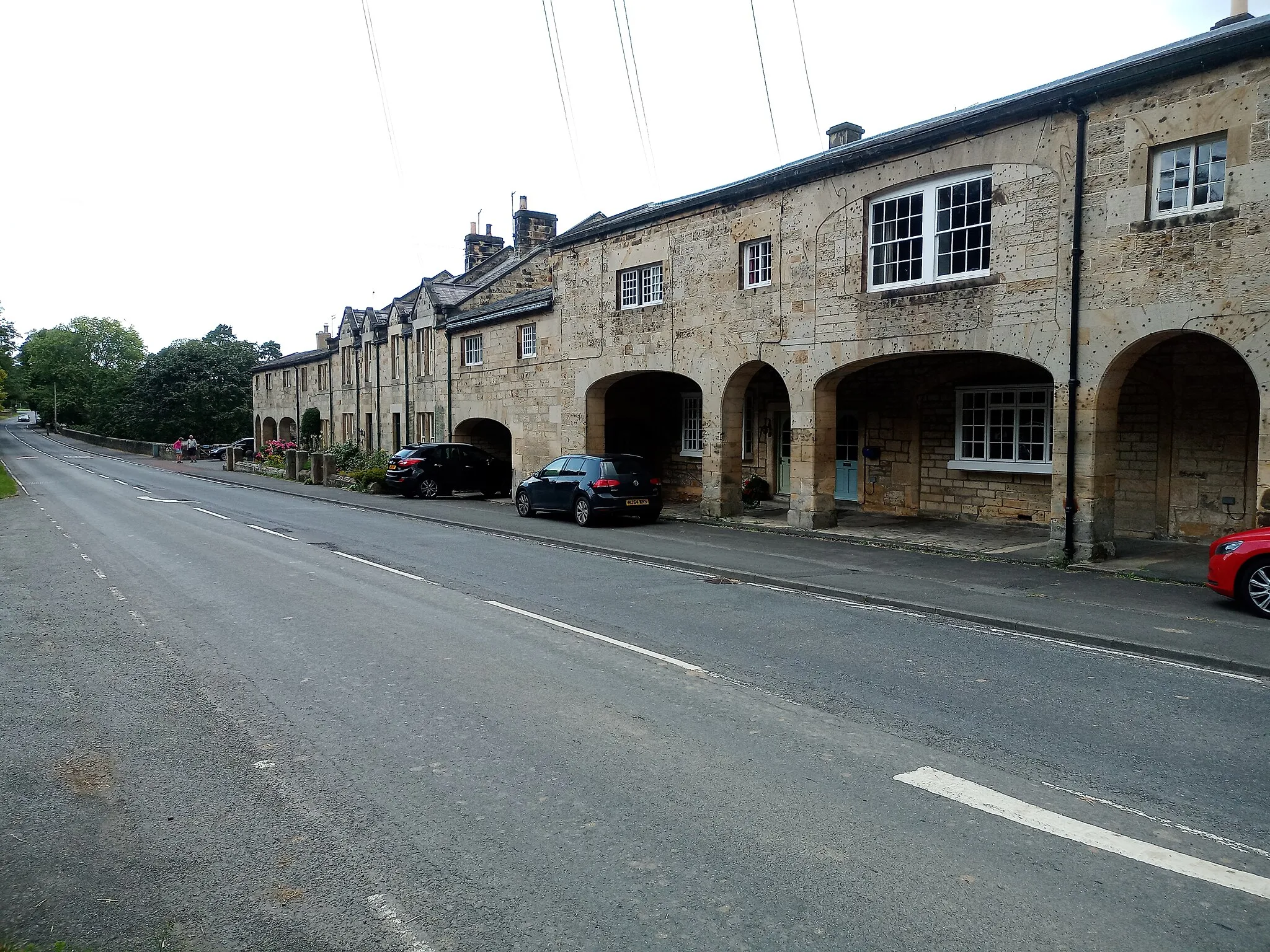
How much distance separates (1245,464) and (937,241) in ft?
19.4

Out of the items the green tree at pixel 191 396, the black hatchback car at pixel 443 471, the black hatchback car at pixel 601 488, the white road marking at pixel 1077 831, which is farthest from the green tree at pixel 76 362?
the white road marking at pixel 1077 831

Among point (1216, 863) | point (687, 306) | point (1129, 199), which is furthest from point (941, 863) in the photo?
point (687, 306)

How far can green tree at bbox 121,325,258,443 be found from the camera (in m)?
71.1

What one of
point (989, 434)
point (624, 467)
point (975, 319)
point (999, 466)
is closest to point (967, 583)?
point (975, 319)

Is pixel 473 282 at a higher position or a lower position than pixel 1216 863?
higher

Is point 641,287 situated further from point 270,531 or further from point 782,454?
point 270,531

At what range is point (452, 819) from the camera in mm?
4430

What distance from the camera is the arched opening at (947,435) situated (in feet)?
55.0

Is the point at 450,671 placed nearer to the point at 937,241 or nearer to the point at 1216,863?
the point at 1216,863

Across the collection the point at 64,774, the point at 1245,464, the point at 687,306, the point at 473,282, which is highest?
the point at 473,282

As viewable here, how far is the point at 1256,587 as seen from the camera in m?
9.47

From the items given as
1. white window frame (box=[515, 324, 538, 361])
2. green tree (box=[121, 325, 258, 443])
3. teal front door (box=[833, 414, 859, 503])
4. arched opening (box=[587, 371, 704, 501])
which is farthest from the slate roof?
green tree (box=[121, 325, 258, 443])

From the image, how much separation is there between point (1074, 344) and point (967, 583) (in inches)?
171

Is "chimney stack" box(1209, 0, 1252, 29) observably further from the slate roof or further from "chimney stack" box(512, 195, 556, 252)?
"chimney stack" box(512, 195, 556, 252)
